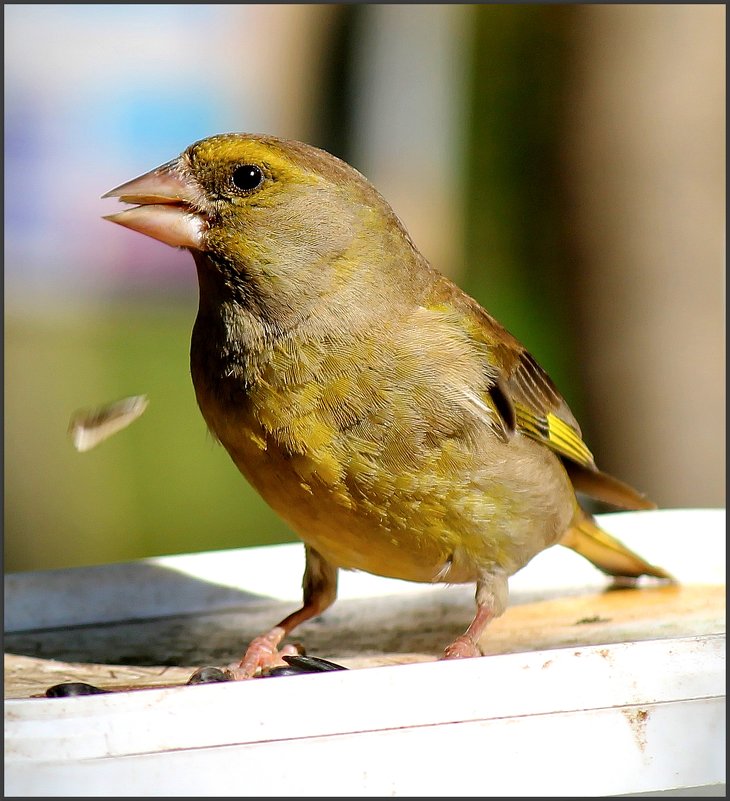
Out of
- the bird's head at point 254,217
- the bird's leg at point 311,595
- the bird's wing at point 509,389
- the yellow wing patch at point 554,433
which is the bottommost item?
the bird's leg at point 311,595

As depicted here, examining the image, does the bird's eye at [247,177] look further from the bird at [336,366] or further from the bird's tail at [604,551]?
the bird's tail at [604,551]

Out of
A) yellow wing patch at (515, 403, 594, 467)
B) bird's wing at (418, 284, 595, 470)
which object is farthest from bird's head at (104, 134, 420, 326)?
yellow wing patch at (515, 403, 594, 467)

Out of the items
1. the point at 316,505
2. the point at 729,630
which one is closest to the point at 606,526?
the point at 729,630

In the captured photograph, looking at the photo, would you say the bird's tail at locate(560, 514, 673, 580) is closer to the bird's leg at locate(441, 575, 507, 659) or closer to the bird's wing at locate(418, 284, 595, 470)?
the bird's wing at locate(418, 284, 595, 470)

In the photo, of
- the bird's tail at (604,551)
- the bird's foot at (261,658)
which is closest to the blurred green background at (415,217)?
the bird's tail at (604,551)

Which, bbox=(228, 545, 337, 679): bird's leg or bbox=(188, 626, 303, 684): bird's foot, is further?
bbox=(228, 545, 337, 679): bird's leg
